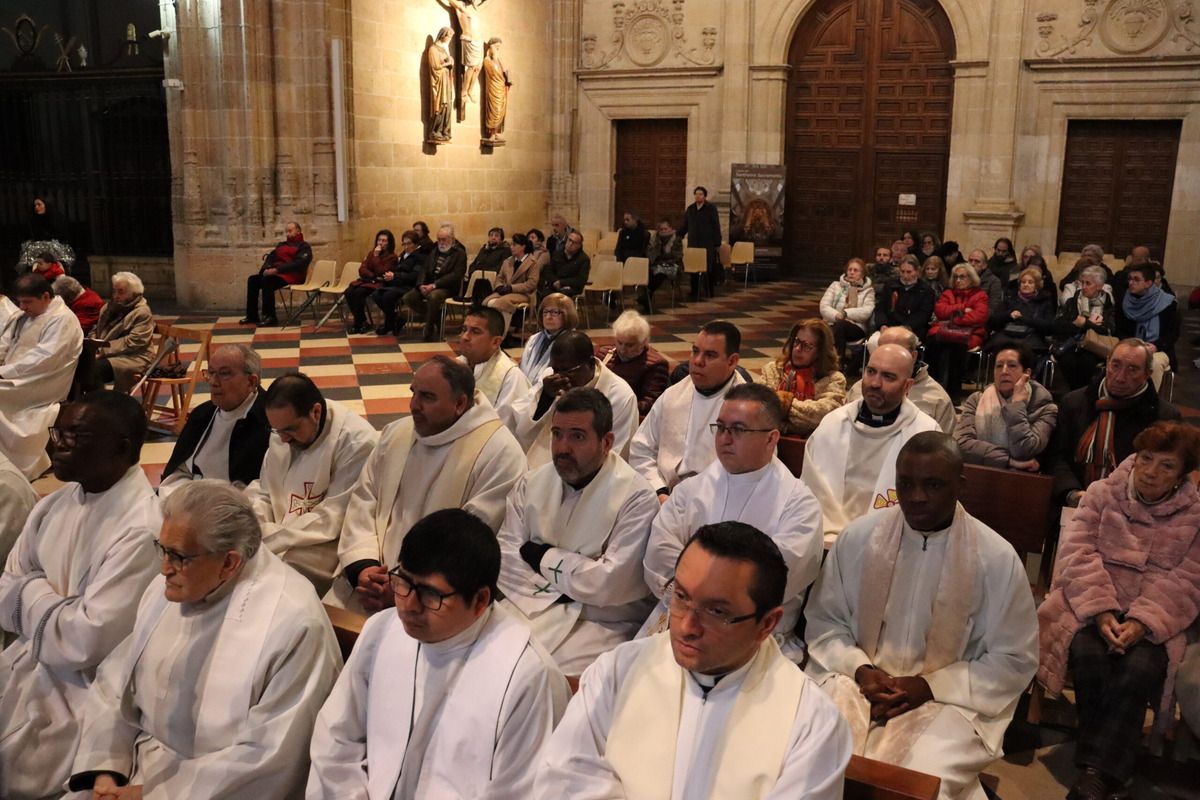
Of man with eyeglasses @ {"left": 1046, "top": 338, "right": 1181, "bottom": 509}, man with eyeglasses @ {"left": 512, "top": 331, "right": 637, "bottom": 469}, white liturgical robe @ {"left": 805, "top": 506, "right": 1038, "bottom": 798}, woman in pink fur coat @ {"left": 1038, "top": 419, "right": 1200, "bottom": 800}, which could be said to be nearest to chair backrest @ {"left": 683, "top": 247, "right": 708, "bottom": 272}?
man with eyeglasses @ {"left": 512, "top": 331, "right": 637, "bottom": 469}

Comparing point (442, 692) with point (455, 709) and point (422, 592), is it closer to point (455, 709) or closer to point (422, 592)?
point (455, 709)

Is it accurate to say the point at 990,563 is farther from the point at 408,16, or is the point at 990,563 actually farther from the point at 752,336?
the point at 408,16

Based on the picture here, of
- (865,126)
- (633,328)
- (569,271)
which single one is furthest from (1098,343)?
(865,126)

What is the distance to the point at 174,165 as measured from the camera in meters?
13.3

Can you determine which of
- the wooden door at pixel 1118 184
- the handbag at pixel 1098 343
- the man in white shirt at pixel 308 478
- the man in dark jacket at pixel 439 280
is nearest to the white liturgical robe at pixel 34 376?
the man in white shirt at pixel 308 478

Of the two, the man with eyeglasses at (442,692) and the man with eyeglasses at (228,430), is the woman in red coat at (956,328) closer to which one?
the man with eyeglasses at (228,430)

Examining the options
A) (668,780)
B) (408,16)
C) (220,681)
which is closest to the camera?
(668,780)

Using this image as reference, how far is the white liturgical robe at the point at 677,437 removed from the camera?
507cm

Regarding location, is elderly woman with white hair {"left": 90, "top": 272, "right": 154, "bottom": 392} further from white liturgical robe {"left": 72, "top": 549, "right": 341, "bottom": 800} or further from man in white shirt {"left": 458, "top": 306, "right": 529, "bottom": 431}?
white liturgical robe {"left": 72, "top": 549, "right": 341, "bottom": 800}

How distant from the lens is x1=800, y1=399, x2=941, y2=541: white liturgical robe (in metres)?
4.43

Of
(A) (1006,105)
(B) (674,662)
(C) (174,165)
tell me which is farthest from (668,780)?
(A) (1006,105)

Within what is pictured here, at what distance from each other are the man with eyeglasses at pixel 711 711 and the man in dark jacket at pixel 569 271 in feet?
32.2

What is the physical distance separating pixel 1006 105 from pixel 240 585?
15080 mm

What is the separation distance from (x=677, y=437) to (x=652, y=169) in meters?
13.9
